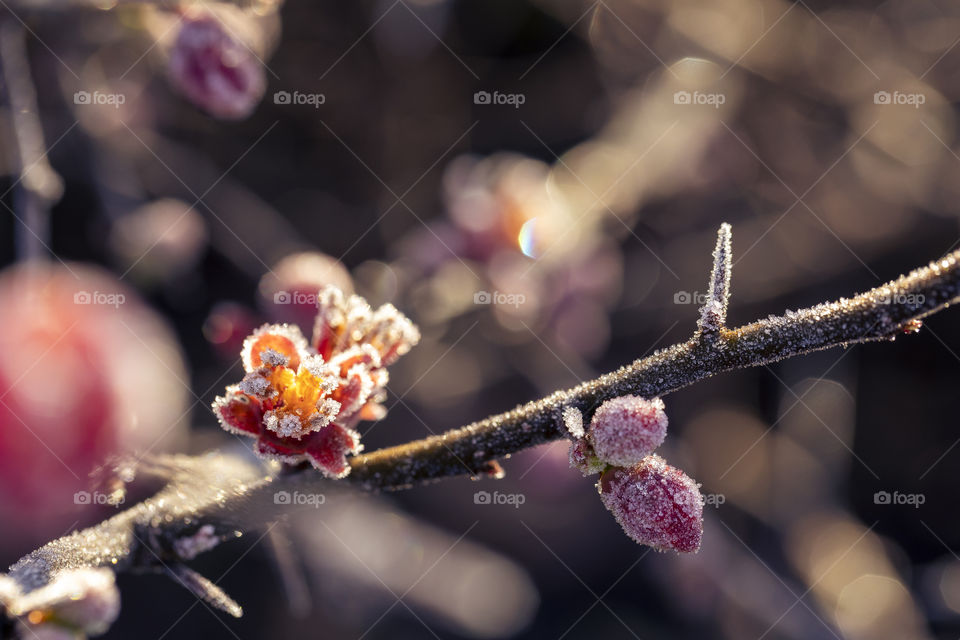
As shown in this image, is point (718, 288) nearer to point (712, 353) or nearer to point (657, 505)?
point (712, 353)

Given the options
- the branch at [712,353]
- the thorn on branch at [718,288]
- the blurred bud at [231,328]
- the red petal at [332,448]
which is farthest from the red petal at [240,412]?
the blurred bud at [231,328]

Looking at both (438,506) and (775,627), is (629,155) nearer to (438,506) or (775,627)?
(438,506)

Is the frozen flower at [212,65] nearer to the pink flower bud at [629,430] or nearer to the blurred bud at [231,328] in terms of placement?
Result: the blurred bud at [231,328]

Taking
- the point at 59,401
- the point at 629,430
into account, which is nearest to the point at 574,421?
the point at 629,430

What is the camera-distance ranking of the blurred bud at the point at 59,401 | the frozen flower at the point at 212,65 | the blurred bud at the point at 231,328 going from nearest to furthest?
the blurred bud at the point at 59,401 → the frozen flower at the point at 212,65 → the blurred bud at the point at 231,328

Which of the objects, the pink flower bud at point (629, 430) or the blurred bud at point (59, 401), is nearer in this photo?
the pink flower bud at point (629, 430)

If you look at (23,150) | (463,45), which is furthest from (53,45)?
(463,45)
